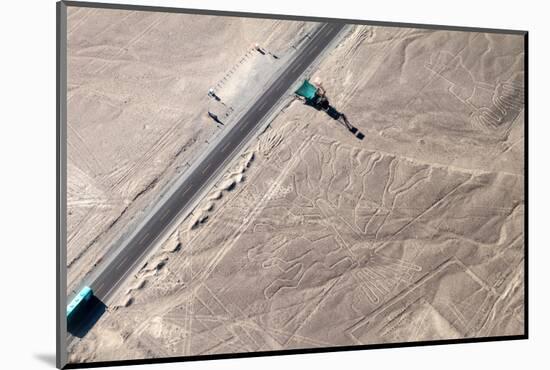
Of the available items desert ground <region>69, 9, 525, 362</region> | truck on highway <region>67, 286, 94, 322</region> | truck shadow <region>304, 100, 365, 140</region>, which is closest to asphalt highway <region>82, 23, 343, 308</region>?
truck on highway <region>67, 286, 94, 322</region>

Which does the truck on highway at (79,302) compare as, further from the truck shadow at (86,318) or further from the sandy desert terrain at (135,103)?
the sandy desert terrain at (135,103)

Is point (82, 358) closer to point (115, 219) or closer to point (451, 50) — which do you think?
point (115, 219)

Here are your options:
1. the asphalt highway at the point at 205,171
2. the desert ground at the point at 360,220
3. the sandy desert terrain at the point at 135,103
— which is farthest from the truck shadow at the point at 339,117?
the sandy desert terrain at the point at 135,103

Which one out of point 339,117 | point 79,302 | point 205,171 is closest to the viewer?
point 79,302

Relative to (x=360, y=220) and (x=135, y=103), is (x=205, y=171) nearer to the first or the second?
(x=135, y=103)

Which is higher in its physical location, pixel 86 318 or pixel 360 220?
pixel 360 220

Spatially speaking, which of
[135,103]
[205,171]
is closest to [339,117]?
[205,171]

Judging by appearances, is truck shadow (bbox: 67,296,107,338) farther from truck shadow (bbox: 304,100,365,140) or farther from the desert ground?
truck shadow (bbox: 304,100,365,140)

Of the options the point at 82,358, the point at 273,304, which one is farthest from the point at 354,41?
the point at 82,358
